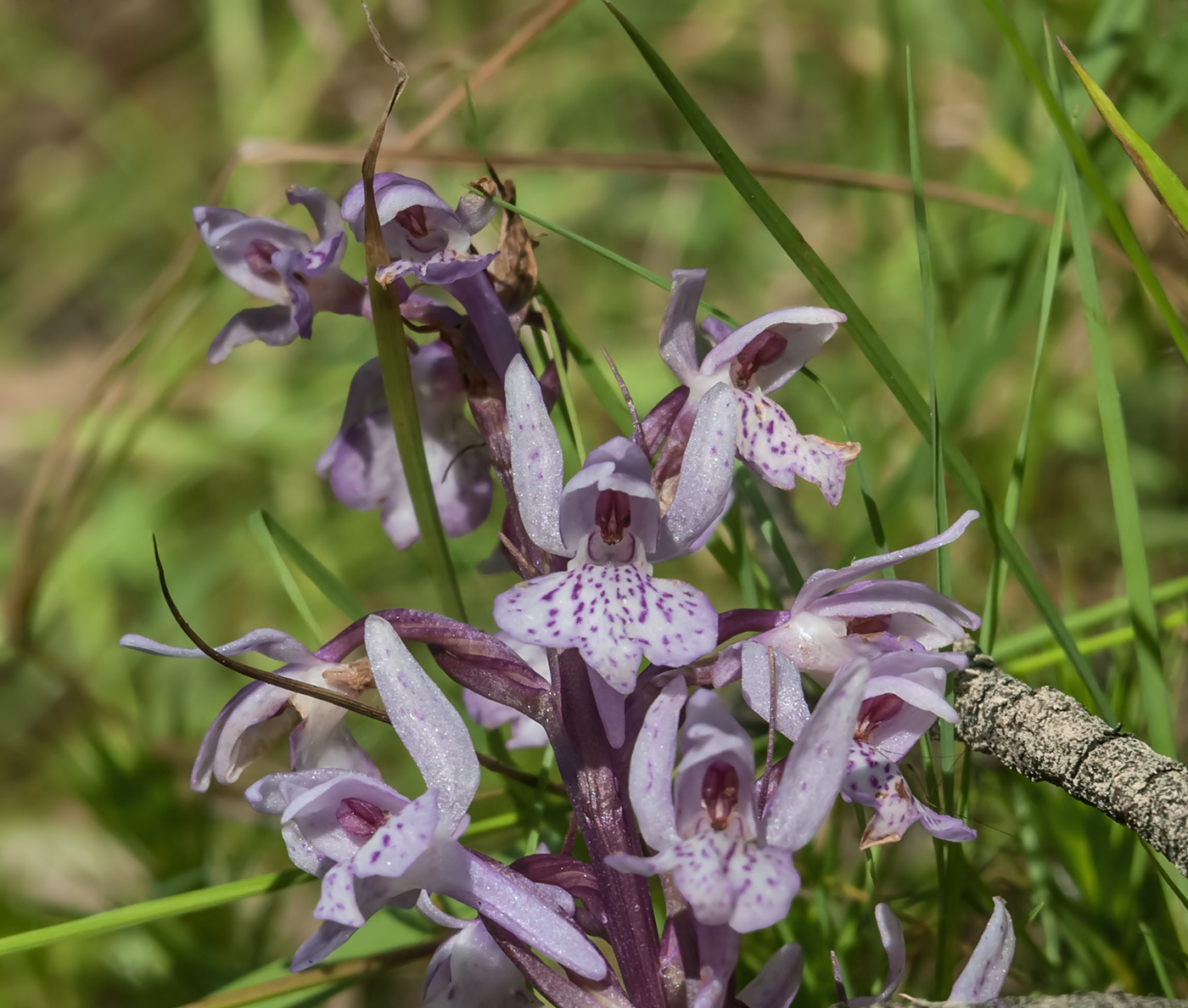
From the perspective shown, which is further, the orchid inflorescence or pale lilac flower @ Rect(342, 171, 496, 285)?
pale lilac flower @ Rect(342, 171, 496, 285)

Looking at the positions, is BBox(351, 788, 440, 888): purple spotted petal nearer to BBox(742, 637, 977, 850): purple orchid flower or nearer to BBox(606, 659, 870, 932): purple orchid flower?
BBox(606, 659, 870, 932): purple orchid flower

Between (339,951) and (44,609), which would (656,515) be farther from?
(44,609)

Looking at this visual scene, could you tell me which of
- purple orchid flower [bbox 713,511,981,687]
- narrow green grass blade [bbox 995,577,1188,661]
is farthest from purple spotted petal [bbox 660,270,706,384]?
narrow green grass blade [bbox 995,577,1188,661]

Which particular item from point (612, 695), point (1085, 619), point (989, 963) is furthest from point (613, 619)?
point (1085, 619)

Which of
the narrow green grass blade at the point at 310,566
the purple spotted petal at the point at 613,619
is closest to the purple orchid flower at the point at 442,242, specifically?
the purple spotted petal at the point at 613,619

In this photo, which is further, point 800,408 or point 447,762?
point 800,408

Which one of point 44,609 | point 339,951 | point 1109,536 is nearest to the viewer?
point 339,951

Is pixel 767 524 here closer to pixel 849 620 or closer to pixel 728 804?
pixel 849 620

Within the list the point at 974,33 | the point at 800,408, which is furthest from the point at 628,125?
the point at 800,408
